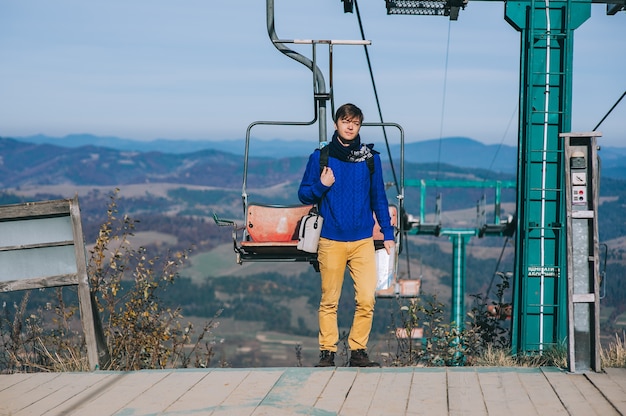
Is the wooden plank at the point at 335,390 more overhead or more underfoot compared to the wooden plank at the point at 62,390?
more overhead

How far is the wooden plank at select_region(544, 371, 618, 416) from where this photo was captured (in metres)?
5.43

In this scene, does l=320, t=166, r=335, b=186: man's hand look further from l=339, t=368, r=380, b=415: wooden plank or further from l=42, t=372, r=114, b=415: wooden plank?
l=42, t=372, r=114, b=415: wooden plank

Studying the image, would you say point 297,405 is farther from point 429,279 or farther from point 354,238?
point 429,279

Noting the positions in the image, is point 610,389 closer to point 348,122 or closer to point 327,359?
point 327,359

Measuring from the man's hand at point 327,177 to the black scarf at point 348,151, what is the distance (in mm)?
153

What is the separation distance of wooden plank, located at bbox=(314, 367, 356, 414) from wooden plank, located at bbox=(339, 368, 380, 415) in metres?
0.03

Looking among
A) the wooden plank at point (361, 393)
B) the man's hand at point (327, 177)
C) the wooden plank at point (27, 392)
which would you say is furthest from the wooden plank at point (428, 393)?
the wooden plank at point (27, 392)

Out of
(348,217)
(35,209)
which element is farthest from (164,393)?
(35,209)

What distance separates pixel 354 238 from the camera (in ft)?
21.8

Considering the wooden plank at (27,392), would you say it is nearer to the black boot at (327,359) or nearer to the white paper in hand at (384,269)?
the black boot at (327,359)

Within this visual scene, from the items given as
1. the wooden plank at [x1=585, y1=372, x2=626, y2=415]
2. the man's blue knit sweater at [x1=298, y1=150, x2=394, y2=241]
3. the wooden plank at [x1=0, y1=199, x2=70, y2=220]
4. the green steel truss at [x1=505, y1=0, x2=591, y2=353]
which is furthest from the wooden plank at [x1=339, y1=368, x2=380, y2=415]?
the green steel truss at [x1=505, y1=0, x2=591, y2=353]

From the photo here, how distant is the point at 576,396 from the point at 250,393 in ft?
6.81

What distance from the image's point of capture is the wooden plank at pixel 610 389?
→ 5544 millimetres

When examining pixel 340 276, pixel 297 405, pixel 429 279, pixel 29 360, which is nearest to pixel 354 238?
pixel 340 276
